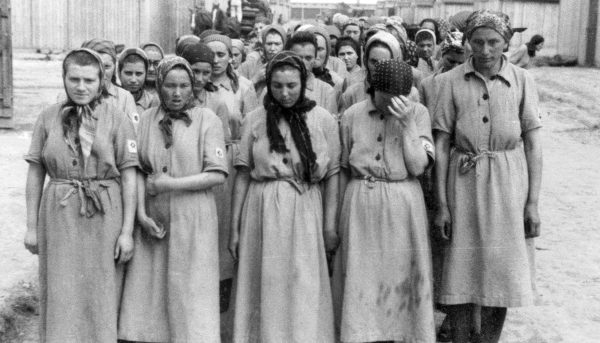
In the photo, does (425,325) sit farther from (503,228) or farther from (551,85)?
(551,85)

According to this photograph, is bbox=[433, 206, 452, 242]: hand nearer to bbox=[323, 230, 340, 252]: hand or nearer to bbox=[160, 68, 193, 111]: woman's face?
bbox=[323, 230, 340, 252]: hand

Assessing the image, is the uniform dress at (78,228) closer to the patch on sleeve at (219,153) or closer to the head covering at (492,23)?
the patch on sleeve at (219,153)

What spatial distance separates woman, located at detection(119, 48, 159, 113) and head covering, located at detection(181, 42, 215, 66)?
863 mm

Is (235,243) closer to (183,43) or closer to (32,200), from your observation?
(32,200)

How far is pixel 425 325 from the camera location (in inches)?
185

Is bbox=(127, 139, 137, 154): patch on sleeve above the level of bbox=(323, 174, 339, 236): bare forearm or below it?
above

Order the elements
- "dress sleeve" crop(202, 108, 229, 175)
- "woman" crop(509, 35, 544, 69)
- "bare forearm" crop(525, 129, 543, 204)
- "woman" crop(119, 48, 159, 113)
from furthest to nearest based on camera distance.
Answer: "woman" crop(509, 35, 544, 69), "woman" crop(119, 48, 159, 113), "bare forearm" crop(525, 129, 543, 204), "dress sleeve" crop(202, 108, 229, 175)

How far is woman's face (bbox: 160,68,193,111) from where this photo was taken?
4645mm

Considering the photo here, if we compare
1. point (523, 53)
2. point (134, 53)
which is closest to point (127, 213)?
point (134, 53)

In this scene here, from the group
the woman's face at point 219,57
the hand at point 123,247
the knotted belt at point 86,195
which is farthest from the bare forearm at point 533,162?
the knotted belt at point 86,195

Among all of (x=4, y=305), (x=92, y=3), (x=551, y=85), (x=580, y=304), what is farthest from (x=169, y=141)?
(x=92, y=3)

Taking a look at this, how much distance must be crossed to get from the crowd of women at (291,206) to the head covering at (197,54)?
770mm

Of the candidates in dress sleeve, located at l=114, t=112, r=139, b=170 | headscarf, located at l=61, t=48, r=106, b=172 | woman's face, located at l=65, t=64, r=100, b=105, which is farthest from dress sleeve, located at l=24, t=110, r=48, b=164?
dress sleeve, located at l=114, t=112, r=139, b=170

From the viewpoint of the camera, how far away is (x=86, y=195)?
173 inches
